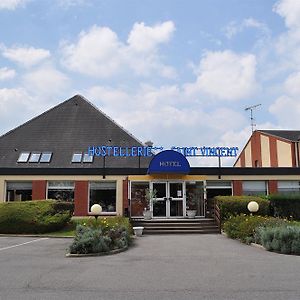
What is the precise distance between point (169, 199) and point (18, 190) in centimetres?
Answer: 899

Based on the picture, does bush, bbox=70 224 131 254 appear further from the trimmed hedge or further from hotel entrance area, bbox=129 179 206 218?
hotel entrance area, bbox=129 179 206 218

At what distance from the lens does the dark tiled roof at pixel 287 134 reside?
38.2 metres

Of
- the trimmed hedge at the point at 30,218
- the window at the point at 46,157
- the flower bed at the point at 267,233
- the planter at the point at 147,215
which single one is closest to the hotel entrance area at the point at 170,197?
the planter at the point at 147,215

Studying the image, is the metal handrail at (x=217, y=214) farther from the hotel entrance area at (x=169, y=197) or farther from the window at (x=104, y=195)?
the window at (x=104, y=195)

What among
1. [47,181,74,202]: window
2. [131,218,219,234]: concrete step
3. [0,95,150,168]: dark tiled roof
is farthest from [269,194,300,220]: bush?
[47,181,74,202]: window

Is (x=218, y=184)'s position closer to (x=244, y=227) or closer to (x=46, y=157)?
(x=244, y=227)

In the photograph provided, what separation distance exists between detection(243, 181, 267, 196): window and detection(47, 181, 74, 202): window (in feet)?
34.3

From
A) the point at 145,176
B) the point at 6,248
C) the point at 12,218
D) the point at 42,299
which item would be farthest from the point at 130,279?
the point at 145,176

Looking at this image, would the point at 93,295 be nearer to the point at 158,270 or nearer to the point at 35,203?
the point at 158,270

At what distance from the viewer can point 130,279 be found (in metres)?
8.77

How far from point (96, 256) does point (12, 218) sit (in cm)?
920

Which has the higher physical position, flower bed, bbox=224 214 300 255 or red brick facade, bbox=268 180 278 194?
red brick facade, bbox=268 180 278 194

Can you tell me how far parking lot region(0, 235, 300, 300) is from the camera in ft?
→ 24.3

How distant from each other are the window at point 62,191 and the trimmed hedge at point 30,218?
13.5 ft
